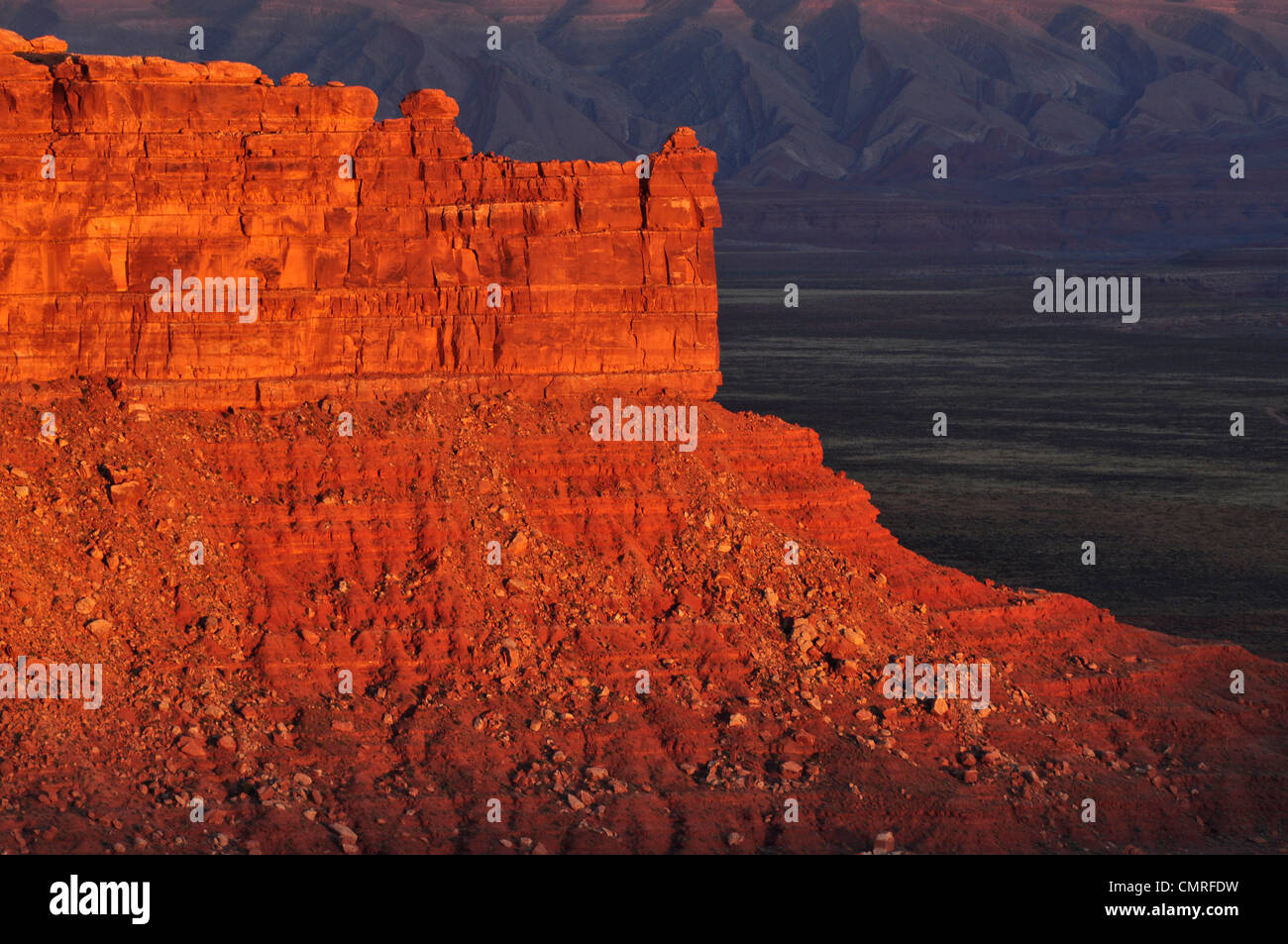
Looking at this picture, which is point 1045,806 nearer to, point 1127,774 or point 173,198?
point 1127,774

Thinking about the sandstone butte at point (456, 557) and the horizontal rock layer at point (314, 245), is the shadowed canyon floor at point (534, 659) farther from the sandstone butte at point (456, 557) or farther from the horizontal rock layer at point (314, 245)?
the horizontal rock layer at point (314, 245)

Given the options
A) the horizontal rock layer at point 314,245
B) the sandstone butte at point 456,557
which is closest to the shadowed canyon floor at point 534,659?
the sandstone butte at point 456,557

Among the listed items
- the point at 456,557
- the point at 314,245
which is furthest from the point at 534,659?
the point at 314,245

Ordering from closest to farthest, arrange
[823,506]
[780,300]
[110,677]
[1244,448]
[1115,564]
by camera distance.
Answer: [110,677] → [823,506] → [1115,564] → [1244,448] → [780,300]

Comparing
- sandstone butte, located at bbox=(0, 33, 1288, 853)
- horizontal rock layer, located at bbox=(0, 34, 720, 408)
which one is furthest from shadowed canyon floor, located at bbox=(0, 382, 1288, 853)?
horizontal rock layer, located at bbox=(0, 34, 720, 408)

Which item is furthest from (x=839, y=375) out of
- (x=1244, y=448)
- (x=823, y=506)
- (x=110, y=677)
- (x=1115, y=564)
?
(x=110, y=677)

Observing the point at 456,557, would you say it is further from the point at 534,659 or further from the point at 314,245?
the point at 314,245

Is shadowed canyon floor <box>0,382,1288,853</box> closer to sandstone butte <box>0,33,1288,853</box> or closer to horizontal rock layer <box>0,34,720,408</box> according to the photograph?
sandstone butte <box>0,33,1288,853</box>
